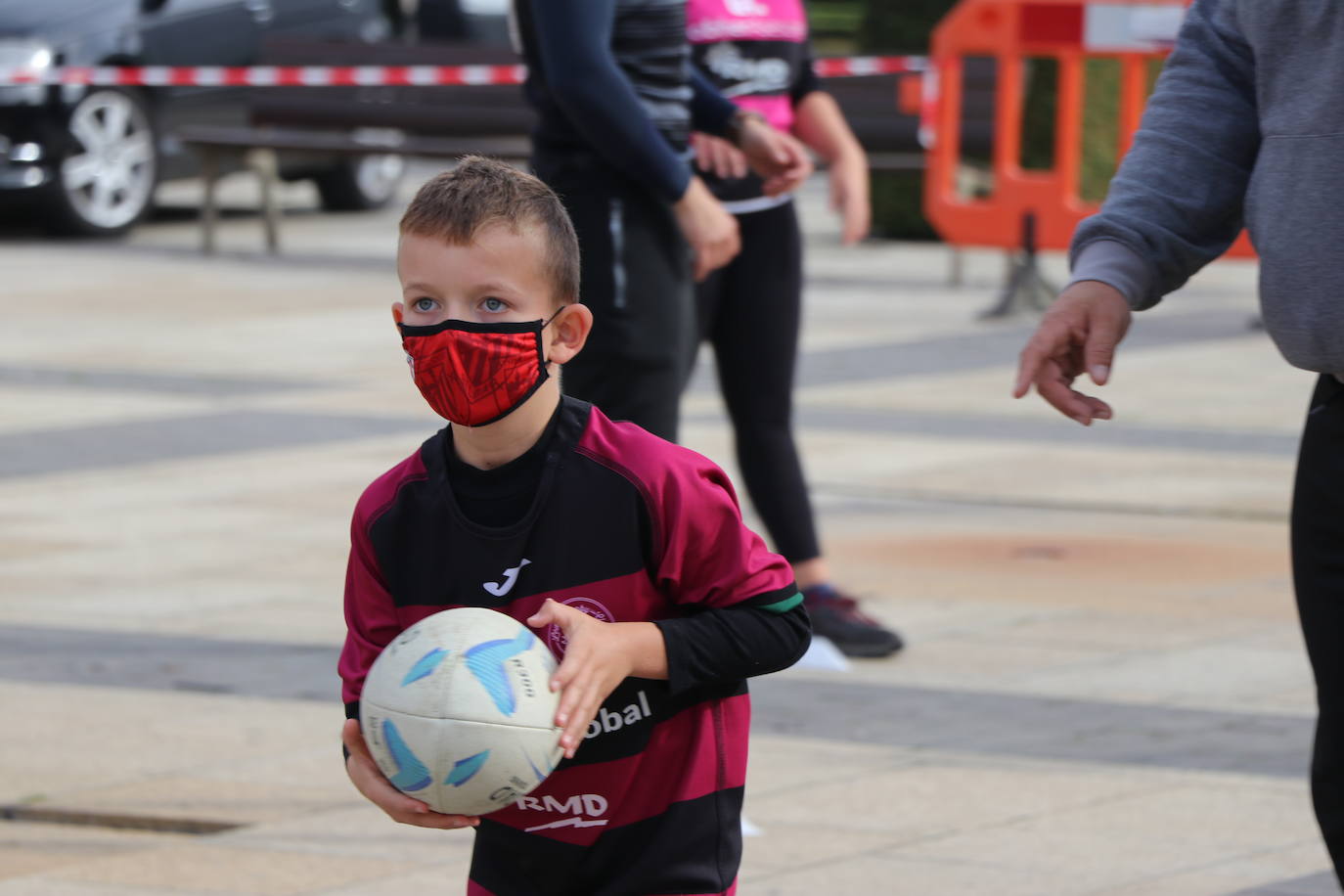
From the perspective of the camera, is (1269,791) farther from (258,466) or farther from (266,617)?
(258,466)

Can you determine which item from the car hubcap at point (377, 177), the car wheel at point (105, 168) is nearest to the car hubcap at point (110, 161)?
the car wheel at point (105, 168)

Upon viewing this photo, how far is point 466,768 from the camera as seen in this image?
2.49 m

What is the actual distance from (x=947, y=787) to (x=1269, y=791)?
2.03 feet

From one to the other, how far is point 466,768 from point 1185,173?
1215 millimetres

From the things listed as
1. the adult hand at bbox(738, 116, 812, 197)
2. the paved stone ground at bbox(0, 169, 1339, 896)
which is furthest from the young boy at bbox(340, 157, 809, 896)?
the adult hand at bbox(738, 116, 812, 197)

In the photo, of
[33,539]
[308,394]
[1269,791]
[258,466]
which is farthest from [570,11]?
[308,394]

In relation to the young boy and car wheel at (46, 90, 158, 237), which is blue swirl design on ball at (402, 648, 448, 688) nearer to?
the young boy

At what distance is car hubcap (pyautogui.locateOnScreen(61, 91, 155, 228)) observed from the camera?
52.1 feet

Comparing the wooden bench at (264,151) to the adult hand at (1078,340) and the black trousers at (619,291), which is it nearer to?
the black trousers at (619,291)

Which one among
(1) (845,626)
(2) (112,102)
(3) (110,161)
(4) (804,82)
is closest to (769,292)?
(4) (804,82)

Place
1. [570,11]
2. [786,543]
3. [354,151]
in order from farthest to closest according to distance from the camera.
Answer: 1. [354,151]
2. [786,543]
3. [570,11]

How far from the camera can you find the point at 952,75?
1351cm

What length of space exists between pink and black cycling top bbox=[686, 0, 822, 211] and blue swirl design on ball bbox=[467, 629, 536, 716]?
2.86 m

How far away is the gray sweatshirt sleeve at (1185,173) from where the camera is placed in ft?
9.71
